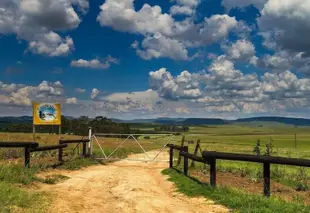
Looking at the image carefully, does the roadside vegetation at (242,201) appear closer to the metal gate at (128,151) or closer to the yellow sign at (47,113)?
the metal gate at (128,151)

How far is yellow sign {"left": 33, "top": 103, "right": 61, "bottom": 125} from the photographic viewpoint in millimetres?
29688

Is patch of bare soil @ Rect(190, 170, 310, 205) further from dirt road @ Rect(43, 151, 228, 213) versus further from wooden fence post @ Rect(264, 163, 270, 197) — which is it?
wooden fence post @ Rect(264, 163, 270, 197)

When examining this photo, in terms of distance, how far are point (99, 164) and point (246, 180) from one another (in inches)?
407

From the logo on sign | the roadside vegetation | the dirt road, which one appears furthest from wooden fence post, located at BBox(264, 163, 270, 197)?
the logo on sign

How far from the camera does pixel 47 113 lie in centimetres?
2994

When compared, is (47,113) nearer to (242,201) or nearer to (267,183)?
(267,183)

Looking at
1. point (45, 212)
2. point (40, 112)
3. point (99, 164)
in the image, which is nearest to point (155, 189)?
point (45, 212)

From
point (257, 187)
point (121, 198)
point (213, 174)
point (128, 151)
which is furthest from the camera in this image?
point (128, 151)

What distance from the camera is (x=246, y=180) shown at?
18.5m

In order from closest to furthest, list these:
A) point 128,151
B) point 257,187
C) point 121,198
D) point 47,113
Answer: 1. point 121,198
2. point 257,187
3. point 47,113
4. point 128,151

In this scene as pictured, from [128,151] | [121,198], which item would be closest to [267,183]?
[121,198]

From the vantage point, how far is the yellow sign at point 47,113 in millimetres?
29688

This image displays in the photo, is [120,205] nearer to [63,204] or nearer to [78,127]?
[63,204]

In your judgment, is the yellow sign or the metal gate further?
the yellow sign
